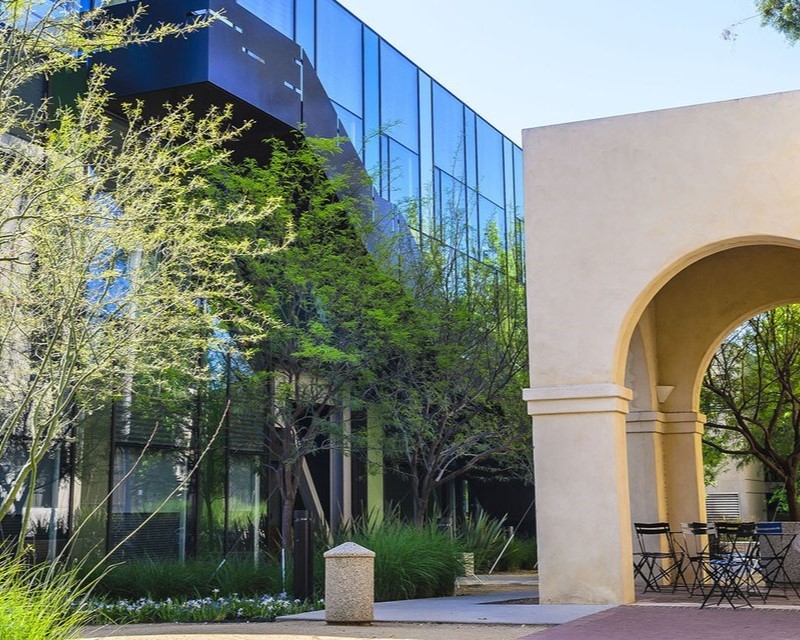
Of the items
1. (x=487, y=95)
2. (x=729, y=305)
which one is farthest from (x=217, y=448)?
(x=487, y=95)

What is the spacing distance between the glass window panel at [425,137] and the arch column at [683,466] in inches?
447

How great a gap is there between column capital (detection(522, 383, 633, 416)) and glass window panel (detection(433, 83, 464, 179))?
15.9 metres

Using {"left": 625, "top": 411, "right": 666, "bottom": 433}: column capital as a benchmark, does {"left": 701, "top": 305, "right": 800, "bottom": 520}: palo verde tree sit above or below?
above

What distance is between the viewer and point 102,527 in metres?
17.6

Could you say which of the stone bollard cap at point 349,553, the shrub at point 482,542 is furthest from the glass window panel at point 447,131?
the stone bollard cap at point 349,553

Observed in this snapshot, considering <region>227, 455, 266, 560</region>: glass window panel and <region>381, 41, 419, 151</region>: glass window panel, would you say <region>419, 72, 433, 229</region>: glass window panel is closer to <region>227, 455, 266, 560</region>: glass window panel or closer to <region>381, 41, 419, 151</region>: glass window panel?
<region>381, 41, 419, 151</region>: glass window panel

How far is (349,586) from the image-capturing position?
474 inches

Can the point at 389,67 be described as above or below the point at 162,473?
above

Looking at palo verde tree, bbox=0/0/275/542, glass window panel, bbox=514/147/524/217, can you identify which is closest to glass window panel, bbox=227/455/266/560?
palo verde tree, bbox=0/0/275/542

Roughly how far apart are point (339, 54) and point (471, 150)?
7831mm

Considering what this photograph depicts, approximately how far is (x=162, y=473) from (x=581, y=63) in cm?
1019

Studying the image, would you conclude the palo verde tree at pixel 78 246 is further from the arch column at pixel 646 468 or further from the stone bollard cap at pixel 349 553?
the arch column at pixel 646 468

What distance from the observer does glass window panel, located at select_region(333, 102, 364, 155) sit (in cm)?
2431

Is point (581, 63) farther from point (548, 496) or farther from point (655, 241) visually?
point (548, 496)
